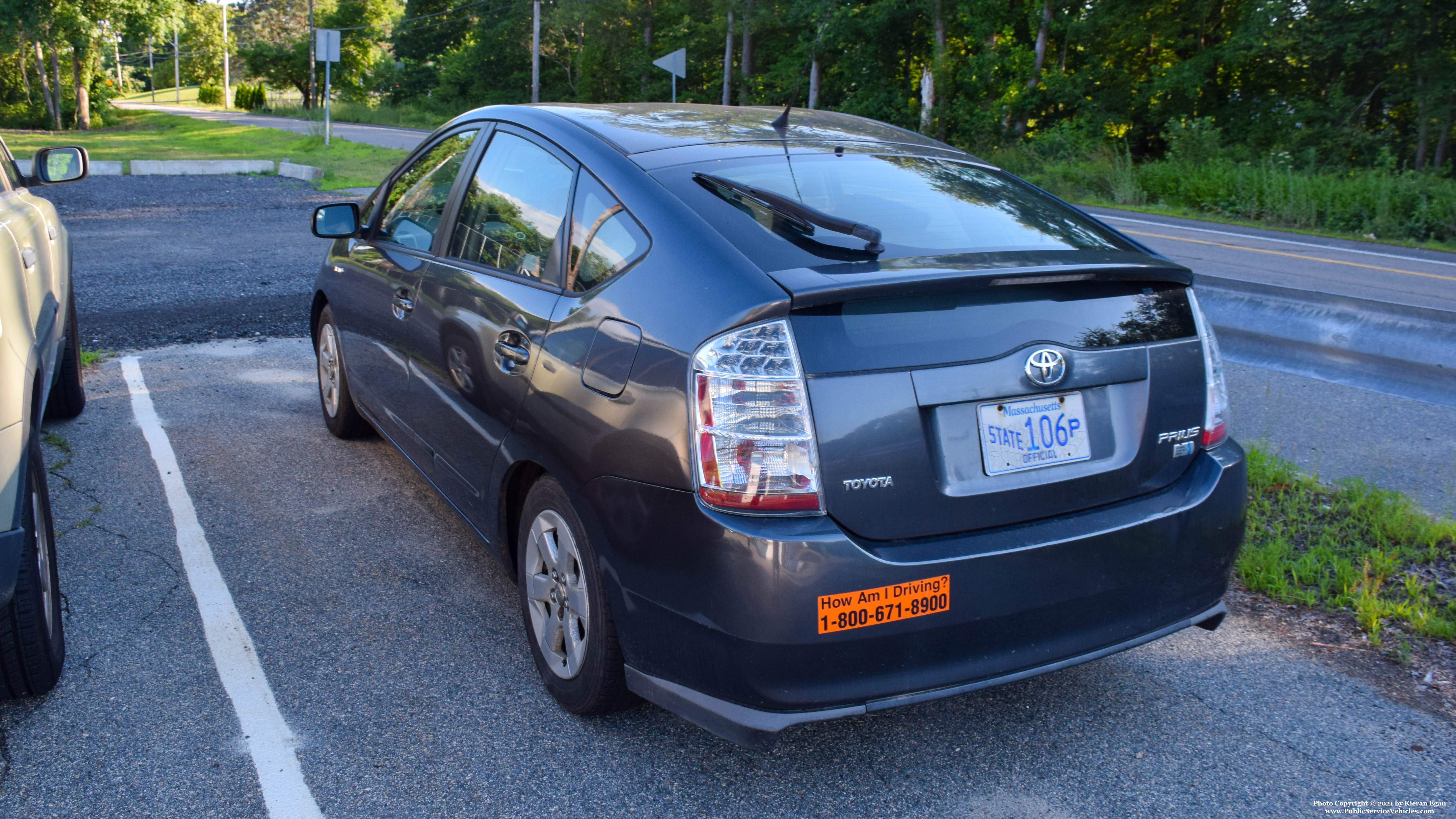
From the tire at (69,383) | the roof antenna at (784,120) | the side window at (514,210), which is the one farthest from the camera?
the tire at (69,383)

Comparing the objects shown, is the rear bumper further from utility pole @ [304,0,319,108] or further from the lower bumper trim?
utility pole @ [304,0,319,108]

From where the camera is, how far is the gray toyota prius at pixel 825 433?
7.45ft

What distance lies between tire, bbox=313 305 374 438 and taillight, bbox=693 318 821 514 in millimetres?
3022

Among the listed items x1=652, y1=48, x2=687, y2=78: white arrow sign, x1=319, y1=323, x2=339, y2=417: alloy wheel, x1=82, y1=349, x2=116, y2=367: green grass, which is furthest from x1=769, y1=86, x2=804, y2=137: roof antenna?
x1=652, y1=48, x2=687, y2=78: white arrow sign

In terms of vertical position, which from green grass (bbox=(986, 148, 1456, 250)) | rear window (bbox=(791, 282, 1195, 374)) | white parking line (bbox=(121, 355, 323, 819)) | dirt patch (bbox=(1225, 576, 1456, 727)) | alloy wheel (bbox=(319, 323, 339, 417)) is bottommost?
white parking line (bbox=(121, 355, 323, 819))

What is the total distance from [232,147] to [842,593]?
102 ft

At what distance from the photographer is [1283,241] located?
1542 centimetres

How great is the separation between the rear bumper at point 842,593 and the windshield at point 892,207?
0.69 m

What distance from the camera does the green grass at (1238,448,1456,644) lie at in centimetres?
355

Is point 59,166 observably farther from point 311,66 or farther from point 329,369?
point 311,66

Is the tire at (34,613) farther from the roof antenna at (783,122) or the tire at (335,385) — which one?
the roof antenna at (783,122)

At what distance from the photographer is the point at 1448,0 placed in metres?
21.7

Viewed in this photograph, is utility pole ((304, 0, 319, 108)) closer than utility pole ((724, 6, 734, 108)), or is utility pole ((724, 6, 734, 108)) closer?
utility pole ((724, 6, 734, 108))

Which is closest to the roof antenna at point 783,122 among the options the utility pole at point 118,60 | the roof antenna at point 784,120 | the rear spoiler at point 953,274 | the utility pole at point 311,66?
the roof antenna at point 784,120
